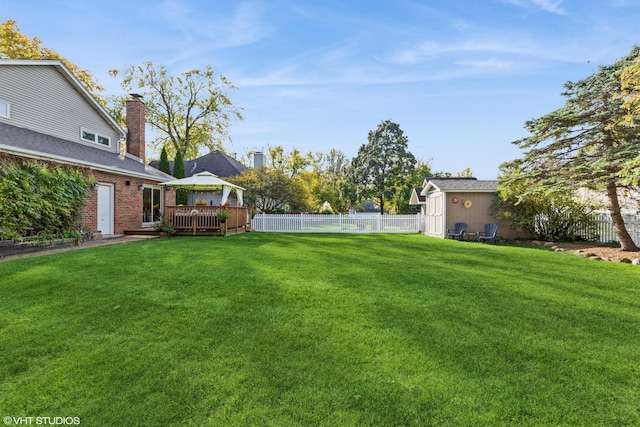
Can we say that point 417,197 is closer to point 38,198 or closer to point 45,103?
point 38,198

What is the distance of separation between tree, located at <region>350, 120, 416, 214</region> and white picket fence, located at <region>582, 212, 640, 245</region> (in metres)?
15.9

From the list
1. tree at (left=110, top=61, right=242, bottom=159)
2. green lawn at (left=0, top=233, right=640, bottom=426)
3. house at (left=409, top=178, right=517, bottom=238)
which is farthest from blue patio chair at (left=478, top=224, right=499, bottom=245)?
tree at (left=110, top=61, right=242, bottom=159)

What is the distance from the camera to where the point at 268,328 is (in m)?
3.45

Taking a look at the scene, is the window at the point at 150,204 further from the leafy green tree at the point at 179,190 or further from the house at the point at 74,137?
the leafy green tree at the point at 179,190

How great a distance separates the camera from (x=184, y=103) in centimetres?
3033

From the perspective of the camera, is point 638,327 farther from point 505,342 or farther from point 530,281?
point 530,281

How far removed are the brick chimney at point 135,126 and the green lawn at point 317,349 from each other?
13.7m

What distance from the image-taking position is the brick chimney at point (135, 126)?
57.4ft

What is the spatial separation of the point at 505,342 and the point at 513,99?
46.1ft

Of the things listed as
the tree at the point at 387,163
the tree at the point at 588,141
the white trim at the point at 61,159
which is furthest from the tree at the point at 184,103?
the tree at the point at 588,141

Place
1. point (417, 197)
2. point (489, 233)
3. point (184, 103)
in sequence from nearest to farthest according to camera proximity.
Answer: point (489, 233)
point (417, 197)
point (184, 103)

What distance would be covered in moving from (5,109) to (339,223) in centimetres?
1445

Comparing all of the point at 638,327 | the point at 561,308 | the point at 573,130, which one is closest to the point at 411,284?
the point at 561,308

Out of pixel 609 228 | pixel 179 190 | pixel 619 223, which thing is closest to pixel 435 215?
pixel 609 228
